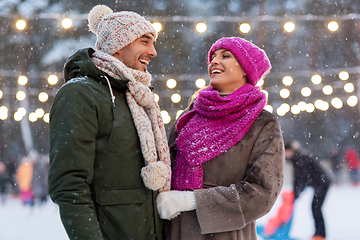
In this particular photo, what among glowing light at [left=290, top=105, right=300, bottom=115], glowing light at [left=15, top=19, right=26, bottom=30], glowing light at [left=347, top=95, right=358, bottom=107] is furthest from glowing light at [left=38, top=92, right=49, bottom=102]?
glowing light at [left=347, top=95, right=358, bottom=107]

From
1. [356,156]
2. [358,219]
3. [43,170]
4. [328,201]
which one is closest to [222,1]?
[358,219]

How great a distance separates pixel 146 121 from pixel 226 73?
62 cm

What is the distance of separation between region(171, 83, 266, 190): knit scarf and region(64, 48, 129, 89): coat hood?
1.70 feet

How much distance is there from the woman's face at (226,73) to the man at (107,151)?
1.45 ft

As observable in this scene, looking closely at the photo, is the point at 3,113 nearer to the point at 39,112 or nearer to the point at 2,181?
the point at 39,112

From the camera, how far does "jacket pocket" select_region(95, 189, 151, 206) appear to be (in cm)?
146

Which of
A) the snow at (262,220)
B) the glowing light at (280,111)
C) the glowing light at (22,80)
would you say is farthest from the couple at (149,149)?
the snow at (262,220)

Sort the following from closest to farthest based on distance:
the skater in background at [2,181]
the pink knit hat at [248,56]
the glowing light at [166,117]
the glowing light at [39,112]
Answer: the pink knit hat at [248,56]
the glowing light at [166,117]
the glowing light at [39,112]
the skater in background at [2,181]

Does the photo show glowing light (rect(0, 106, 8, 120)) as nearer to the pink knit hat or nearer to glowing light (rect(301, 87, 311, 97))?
the pink knit hat

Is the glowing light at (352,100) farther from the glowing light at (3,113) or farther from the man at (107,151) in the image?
the glowing light at (3,113)

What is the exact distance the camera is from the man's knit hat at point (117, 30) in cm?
180

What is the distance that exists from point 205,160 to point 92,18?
1.01 meters

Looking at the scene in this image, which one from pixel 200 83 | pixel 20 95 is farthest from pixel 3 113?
pixel 200 83

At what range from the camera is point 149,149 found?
1.58 m
